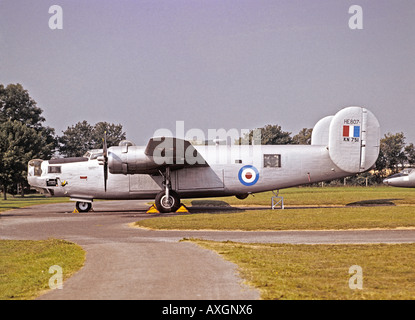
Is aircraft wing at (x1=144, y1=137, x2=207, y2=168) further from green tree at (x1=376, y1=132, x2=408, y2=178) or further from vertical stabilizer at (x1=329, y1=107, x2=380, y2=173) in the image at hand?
green tree at (x1=376, y1=132, x2=408, y2=178)

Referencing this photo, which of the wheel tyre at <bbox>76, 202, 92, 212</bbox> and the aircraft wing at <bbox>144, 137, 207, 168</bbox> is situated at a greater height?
the aircraft wing at <bbox>144, 137, 207, 168</bbox>

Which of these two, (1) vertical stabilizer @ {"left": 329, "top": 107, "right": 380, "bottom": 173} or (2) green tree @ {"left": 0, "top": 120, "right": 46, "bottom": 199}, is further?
(2) green tree @ {"left": 0, "top": 120, "right": 46, "bottom": 199}

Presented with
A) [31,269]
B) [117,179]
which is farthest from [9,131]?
[31,269]

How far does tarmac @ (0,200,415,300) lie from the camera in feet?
28.0

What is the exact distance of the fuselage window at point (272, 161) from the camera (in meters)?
30.0

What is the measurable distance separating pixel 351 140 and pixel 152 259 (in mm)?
21228

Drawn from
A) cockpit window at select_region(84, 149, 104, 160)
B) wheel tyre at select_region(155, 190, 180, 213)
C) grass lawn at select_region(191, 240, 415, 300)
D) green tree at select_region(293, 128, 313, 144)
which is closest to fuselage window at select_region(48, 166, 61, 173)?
cockpit window at select_region(84, 149, 104, 160)

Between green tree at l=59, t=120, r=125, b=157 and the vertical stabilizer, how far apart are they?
58572mm

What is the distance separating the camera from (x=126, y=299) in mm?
7953

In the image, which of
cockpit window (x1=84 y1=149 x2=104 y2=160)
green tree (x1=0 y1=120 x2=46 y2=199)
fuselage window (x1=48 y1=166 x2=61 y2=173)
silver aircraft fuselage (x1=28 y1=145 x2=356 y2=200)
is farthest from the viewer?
green tree (x1=0 y1=120 x2=46 y2=199)

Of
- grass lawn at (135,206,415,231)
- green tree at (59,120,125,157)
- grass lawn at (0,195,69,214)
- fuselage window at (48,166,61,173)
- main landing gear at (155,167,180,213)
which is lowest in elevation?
grass lawn at (0,195,69,214)
